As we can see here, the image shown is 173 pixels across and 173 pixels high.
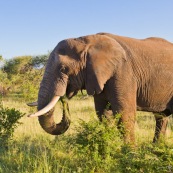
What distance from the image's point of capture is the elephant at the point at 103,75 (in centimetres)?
573

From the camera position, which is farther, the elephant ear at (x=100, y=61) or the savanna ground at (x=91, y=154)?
the elephant ear at (x=100, y=61)

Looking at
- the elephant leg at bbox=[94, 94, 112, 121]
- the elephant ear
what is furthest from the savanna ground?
the elephant leg at bbox=[94, 94, 112, 121]

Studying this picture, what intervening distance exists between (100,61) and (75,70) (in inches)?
17.3

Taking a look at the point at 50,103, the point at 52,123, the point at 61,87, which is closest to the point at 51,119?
the point at 52,123

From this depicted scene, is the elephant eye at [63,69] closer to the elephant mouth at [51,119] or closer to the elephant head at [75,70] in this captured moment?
the elephant head at [75,70]

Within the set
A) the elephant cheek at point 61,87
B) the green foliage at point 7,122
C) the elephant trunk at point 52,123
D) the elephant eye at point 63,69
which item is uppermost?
the elephant eye at point 63,69

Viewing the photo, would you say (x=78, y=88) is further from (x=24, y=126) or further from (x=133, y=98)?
(x=24, y=126)

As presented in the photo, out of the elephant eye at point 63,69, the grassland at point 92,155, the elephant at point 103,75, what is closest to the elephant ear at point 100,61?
the elephant at point 103,75

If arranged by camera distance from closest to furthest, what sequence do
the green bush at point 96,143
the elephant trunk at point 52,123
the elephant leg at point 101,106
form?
1. the green bush at point 96,143
2. the elephant trunk at point 52,123
3. the elephant leg at point 101,106

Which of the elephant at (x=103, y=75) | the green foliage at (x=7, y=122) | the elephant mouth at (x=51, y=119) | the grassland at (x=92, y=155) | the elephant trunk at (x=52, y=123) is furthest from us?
the green foliage at (x=7, y=122)

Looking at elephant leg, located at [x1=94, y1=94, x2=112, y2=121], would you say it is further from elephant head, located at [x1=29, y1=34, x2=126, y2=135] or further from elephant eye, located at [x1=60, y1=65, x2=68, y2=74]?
elephant eye, located at [x1=60, y1=65, x2=68, y2=74]

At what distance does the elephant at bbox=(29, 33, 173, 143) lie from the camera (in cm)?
573

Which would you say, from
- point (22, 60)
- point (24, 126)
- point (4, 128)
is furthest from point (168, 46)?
point (22, 60)

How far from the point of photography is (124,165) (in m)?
3.81
